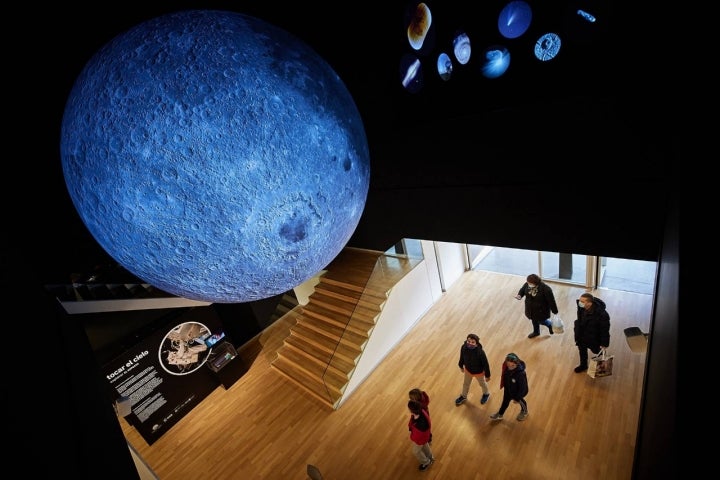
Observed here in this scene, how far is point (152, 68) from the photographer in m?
1.30

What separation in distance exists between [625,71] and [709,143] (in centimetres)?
136

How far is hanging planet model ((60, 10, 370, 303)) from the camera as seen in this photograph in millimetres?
1273

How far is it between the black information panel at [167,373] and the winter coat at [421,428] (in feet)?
16.0

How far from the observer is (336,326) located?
7445mm

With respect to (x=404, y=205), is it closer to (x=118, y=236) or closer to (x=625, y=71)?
(x=625, y=71)

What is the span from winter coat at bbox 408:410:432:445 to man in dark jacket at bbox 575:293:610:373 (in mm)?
3009

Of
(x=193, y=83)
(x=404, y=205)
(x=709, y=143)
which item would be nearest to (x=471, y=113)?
(x=404, y=205)

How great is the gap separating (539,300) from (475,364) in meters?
2.04

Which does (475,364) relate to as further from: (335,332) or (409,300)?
(335,332)

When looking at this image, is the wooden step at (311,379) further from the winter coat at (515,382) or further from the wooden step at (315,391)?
the winter coat at (515,382)

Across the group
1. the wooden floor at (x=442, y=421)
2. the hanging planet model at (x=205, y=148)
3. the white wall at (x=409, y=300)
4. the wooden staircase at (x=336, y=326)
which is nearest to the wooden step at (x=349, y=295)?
the wooden staircase at (x=336, y=326)

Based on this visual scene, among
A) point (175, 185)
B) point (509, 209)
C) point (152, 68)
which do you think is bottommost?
point (509, 209)

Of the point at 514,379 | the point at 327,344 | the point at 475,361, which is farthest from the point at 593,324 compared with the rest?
the point at 327,344

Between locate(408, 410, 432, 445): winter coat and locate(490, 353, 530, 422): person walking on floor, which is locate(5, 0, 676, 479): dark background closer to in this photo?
locate(490, 353, 530, 422): person walking on floor
